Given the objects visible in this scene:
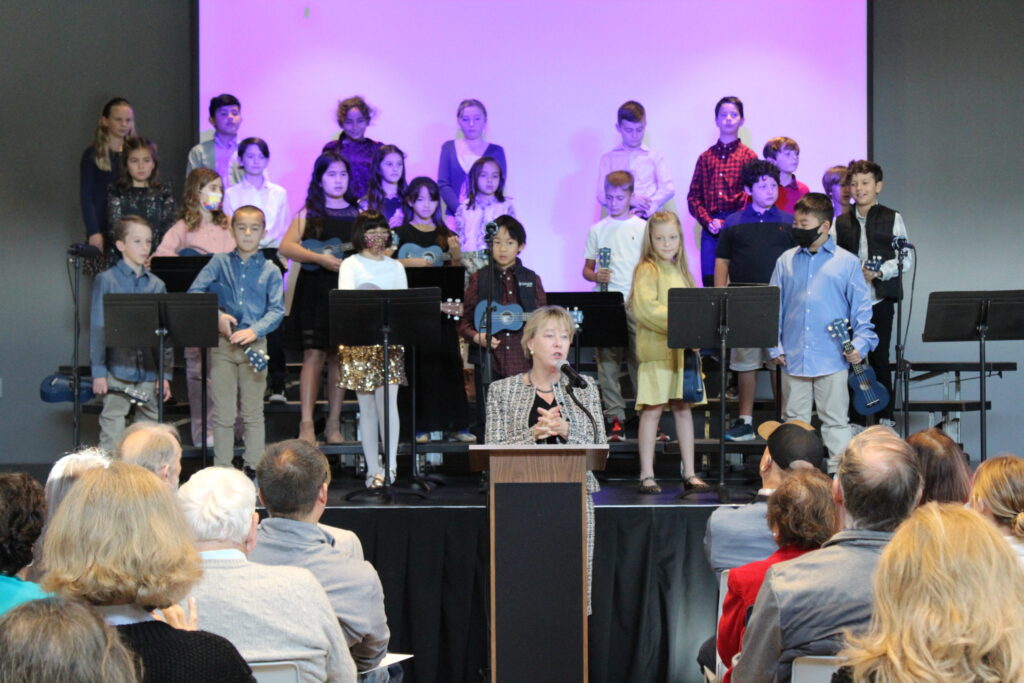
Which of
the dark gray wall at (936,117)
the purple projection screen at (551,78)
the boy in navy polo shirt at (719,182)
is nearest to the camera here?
the boy in navy polo shirt at (719,182)

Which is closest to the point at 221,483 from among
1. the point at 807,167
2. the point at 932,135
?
the point at 807,167

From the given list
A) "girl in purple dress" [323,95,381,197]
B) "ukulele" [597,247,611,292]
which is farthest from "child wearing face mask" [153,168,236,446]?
"ukulele" [597,247,611,292]

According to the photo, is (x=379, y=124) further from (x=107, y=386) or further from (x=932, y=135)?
(x=932, y=135)

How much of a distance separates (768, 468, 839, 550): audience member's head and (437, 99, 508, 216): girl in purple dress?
529 cm

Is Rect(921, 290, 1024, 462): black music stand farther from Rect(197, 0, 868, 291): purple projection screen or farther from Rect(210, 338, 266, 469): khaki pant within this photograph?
Rect(210, 338, 266, 469): khaki pant

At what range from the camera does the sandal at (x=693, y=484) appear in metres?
5.83

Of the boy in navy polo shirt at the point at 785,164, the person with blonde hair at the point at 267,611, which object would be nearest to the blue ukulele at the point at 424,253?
the boy in navy polo shirt at the point at 785,164

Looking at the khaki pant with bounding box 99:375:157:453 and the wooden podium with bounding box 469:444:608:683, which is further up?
the khaki pant with bounding box 99:375:157:453

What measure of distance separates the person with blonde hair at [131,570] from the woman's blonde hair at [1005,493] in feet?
6.08

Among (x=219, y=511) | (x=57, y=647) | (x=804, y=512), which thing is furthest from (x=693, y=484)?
(x=57, y=647)

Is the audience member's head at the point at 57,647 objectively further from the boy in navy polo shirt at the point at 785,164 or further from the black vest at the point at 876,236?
the boy in navy polo shirt at the point at 785,164

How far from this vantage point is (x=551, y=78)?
9008mm

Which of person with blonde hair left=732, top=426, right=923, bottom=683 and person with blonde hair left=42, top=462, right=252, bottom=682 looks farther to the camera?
person with blonde hair left=732, top=426, right=923, bottom=683

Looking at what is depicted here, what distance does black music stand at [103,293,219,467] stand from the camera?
568cm
